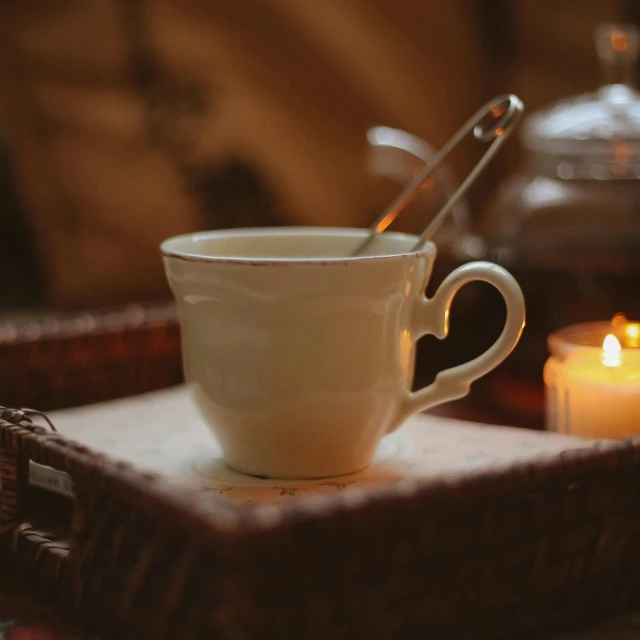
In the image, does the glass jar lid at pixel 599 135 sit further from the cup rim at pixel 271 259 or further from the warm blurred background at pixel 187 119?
the cup rim at pixel 271 259

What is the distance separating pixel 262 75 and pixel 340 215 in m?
0.17

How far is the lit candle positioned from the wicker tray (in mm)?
122

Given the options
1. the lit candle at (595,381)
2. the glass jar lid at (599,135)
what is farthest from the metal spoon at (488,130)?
the glass jar lid at (599,135)

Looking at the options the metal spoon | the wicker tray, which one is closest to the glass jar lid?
the metal spoon

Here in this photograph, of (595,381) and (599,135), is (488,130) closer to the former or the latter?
(595,381)

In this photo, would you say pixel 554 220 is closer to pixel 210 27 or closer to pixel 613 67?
pixel 613 67

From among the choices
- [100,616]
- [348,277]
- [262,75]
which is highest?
[262,75]

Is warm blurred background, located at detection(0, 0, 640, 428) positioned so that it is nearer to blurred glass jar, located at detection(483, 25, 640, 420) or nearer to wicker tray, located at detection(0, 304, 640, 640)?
blurred glass jar, located at detection(483, 25, 640, 420)

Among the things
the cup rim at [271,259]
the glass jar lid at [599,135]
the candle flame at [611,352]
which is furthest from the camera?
the glass jar lid at [599,135]

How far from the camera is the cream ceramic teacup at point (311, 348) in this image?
0.42 m

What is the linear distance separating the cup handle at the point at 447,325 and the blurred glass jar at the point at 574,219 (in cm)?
18

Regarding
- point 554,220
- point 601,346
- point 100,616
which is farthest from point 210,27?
point 100,616

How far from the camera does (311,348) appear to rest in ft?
1.38

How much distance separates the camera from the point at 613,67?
76 centimetres
